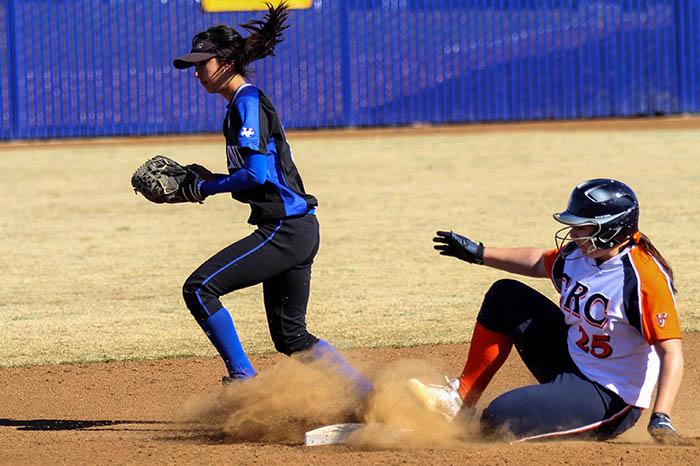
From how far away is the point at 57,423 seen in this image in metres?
5.98

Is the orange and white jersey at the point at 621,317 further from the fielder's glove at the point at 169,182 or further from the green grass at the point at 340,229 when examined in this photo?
the green grass at the point at 340,229

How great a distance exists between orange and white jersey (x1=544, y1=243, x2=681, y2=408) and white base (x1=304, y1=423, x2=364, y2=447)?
1.11 m

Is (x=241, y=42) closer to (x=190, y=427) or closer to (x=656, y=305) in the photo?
(x=190, y=427)

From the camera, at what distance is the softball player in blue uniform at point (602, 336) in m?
4.62

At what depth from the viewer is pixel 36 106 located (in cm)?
2072

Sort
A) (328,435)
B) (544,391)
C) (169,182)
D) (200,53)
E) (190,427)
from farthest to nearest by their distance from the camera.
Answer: (190,427)
(169,182)
(200,53)
(328,435)
(544,391)

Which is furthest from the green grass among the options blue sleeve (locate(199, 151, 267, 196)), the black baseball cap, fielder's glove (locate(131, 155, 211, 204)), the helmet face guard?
the helmet face guard

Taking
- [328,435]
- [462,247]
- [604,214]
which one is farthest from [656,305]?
[328,435]

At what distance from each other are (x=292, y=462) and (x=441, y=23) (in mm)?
17267

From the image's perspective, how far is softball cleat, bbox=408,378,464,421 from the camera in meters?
5.16

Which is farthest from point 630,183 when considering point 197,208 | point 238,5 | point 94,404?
point 94,404

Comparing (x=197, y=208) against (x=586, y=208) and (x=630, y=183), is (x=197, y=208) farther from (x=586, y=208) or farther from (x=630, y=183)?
(x=586, y=208)

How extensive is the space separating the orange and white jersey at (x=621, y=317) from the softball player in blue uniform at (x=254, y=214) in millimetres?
→ 1255

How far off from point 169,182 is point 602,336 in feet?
7.32
